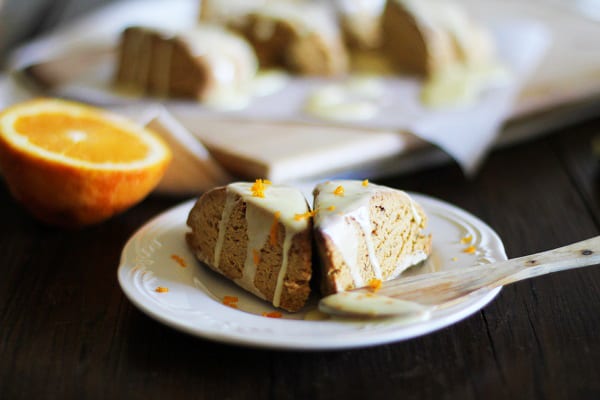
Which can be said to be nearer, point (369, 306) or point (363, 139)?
point (369, 306)

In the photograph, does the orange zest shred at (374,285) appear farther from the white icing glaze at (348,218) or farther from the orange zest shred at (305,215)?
the orange zest shred at (305,215)

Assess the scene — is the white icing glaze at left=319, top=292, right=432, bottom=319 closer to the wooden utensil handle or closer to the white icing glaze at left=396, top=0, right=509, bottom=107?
the wooden utensil handle

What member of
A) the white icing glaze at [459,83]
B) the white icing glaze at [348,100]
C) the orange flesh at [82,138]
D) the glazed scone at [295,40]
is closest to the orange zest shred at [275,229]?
the orange flesh at [82,138]

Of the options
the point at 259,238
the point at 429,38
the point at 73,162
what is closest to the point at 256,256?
the point at 259,238

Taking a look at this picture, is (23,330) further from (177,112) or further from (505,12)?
(505,12)

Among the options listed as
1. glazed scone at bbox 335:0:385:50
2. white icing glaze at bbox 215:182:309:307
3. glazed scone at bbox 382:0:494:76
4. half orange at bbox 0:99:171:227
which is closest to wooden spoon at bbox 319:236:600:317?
white icing glaze at bbox 215:182:309:307

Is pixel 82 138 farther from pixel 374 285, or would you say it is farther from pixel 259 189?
pixel 374 285
